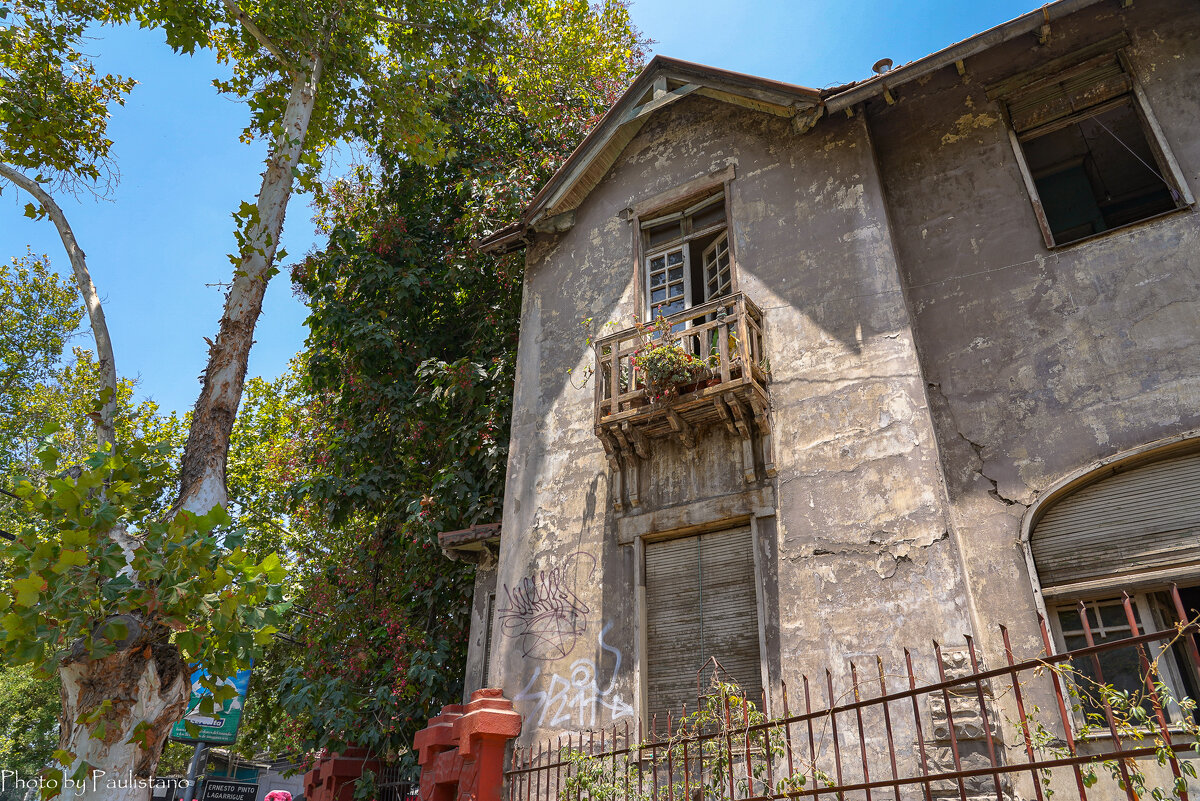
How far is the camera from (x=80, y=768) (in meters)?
4.85

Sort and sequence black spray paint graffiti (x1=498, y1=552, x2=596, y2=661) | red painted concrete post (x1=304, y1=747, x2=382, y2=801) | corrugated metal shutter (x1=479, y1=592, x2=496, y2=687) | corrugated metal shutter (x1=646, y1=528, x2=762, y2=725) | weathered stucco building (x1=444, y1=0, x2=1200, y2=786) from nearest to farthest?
weathered stucco building (x1=444, y1=0, x2=1200, y2=786) → corrugated metal shutter (x1=646, y1=528, x2=762, y2=725) → black spray paint graffiti (x1=498, y1=552, x2=596, y2=661) → corrugated metal shutter (x1=479, y1=592, x2=496, y2=687) → red painted concrete post (x1=304, y1=747, x2=382, y2=801)

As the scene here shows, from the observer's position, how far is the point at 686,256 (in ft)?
33.8

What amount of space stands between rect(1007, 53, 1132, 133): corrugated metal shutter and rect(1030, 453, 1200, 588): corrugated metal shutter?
13.3 feet

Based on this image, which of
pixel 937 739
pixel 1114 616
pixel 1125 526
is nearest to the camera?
pixel 937 739

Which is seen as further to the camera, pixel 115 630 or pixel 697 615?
pixel 697 615

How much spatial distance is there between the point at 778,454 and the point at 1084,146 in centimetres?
490

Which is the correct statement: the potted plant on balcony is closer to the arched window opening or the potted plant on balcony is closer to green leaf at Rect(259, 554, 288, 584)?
the arched window opening

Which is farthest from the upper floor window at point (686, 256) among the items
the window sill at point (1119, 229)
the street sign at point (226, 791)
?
the street sign at point (226, 791)

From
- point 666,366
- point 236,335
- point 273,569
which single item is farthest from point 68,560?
point 666,366

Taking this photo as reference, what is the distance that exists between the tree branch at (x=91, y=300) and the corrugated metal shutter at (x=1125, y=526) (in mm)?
7653

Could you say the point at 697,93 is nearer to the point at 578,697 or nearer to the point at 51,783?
the point at 578,697

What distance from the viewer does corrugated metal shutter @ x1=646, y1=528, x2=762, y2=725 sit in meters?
7.69

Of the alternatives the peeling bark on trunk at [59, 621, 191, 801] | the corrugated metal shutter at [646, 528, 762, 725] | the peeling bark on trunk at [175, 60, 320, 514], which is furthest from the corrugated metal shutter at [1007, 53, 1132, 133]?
the peeling bark on trunk at [59, 621, 191, 801]

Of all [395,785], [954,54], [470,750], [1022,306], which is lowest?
[395,785]
